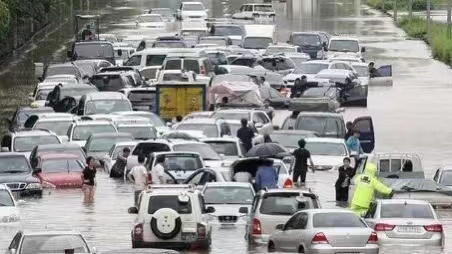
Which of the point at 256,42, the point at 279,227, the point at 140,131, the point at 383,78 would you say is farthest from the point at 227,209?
the point at 256,42

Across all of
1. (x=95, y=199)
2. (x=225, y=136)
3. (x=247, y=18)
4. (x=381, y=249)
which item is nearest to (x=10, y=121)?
(x=225, y=136)

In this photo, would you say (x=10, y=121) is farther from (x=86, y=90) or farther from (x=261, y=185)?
(x=261, y=185)

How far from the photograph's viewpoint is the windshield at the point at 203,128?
171ft

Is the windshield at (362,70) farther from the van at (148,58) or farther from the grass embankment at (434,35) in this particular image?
the grass embankment at (434,35)

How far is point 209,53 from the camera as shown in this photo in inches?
2955

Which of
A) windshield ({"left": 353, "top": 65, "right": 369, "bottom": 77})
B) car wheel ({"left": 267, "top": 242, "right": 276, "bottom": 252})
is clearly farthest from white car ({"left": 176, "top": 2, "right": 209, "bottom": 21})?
car wheel ({"left": 267, "top": 242, "right": 276, "bottom": 252})

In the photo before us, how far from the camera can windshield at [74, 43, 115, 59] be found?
79250 millimetres

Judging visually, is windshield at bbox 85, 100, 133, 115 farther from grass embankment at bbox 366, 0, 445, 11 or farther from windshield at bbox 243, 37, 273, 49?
grass embankment at bbox 366, 0, 445, 11

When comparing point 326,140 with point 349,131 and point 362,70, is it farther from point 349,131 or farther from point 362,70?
point 362,70

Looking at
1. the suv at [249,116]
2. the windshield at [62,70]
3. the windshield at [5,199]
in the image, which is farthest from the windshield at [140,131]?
the windshield at [62,70]

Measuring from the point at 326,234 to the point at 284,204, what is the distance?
3978 millimetres

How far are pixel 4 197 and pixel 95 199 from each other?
5.08m

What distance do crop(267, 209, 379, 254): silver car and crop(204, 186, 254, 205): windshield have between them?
5.35m

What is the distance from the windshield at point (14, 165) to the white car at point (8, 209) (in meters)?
6.71
